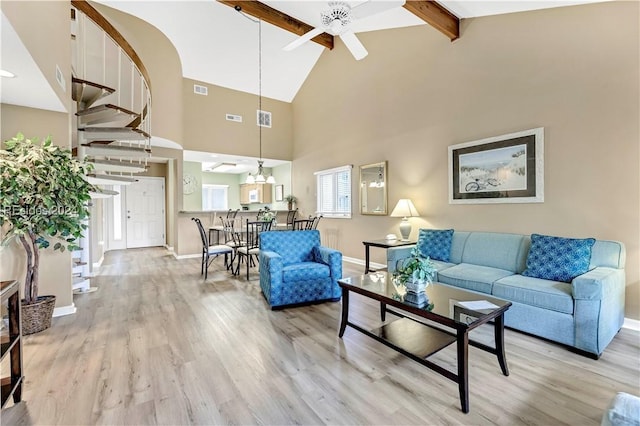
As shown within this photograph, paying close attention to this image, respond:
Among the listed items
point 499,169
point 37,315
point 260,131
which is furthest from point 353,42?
point 260,131

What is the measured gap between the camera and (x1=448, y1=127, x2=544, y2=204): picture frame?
3.39 m

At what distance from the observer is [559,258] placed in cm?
275

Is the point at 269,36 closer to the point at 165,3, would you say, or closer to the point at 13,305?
the point at 165,3

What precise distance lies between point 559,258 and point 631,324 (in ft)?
3.19

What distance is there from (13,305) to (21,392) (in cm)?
55

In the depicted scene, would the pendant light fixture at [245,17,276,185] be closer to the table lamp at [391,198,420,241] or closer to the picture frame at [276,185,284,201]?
the picture frame at [276,185,284,201]

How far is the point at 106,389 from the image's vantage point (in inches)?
75.4

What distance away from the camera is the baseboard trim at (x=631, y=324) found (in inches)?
109

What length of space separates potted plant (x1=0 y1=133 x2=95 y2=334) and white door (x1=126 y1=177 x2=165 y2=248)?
18.1 feet

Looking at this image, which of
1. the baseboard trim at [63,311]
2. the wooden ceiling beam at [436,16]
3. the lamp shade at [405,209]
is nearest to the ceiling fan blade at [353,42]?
the wooden ceiling beam at [436,16]

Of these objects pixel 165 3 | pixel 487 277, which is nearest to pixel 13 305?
pixel 487 277

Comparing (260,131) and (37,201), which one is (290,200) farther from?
(37,201)

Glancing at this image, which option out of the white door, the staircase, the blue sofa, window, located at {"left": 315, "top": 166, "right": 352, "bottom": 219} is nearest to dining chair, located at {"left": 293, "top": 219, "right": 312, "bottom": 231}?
window, located at {"left": 315, "top": 166, "right": 352, "bottom": 219}

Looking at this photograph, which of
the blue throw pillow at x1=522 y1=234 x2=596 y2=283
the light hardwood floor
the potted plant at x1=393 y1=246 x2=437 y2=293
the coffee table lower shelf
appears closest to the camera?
the light hardwood floor
